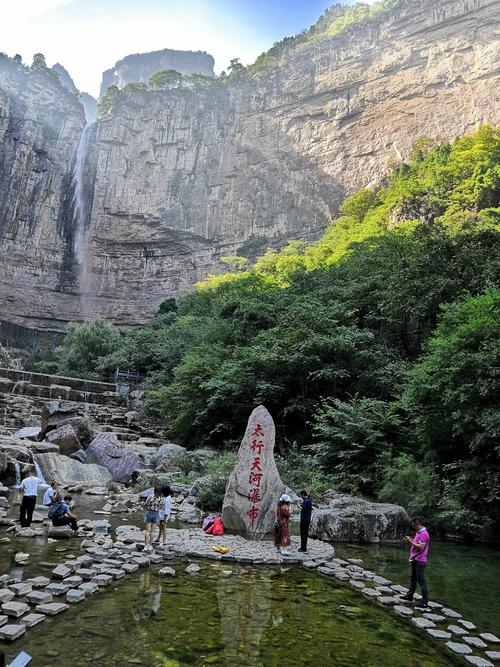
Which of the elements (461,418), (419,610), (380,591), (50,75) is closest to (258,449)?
(380,591)

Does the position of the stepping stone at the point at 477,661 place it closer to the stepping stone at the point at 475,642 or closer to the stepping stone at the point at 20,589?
the stepping stone at the point at 475,642

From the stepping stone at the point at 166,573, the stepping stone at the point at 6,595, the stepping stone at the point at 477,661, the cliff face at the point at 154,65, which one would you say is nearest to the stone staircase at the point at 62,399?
the stepping stone at the point at 166,573

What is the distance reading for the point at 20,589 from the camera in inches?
184

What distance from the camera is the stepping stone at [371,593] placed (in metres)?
5.66

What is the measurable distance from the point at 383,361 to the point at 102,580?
1233cm

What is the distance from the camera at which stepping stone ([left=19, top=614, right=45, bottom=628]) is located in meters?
4.03

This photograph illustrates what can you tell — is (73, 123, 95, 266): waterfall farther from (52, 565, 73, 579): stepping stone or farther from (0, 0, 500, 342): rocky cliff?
(52, 565, 73, 579): stepping stone

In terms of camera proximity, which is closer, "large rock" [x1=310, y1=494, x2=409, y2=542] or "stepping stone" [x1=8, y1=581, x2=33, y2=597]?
"stepping stone" [x1=8, y1=581, x2=33, y2=597]

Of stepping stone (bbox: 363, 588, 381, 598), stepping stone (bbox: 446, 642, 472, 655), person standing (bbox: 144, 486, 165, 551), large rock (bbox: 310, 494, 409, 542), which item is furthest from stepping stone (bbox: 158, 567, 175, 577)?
large rock (bbox: 310, 494, 409, 542)

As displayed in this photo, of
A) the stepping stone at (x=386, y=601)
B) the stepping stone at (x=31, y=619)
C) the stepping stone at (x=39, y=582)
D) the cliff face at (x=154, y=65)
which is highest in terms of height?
A: the cliff face at (x=154, y=65)

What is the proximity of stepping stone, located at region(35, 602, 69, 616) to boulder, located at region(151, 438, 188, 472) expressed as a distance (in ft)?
34.1

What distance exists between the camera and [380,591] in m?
5.86

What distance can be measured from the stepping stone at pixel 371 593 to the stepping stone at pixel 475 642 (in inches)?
48.2

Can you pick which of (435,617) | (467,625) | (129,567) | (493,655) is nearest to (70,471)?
(129,567)
